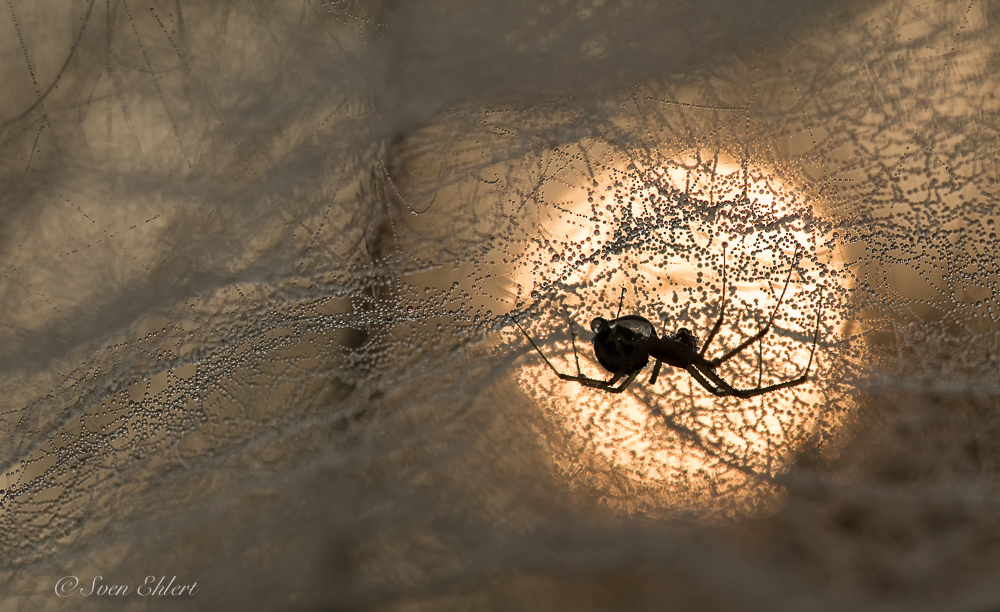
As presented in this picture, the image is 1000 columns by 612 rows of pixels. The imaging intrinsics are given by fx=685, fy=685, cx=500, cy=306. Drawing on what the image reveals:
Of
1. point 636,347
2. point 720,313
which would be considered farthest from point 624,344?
point 720,313

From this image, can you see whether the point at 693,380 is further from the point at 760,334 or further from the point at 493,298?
the point at 493,298

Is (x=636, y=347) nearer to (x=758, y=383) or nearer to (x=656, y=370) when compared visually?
(x=656, y=370)

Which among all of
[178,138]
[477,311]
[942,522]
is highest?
[178,138]

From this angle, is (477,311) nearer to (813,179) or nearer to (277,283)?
(277,283)

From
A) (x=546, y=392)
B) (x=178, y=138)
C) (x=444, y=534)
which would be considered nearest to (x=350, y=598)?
(x=444, y=534)

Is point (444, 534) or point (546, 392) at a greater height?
point (546, 392)
